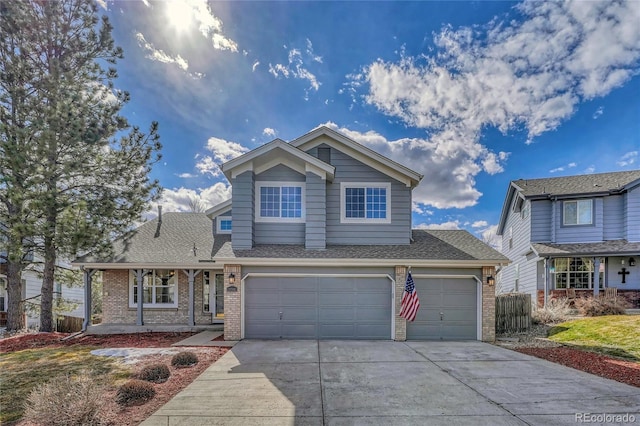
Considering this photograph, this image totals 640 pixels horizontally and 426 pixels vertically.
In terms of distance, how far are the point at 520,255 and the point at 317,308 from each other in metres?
14.7

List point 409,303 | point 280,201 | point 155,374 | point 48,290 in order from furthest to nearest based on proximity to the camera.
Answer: point 48,290 → point 280,201 → point 409,303 → point 155,374

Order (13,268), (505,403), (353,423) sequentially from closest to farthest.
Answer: (353,423) < (505,403) < (13,268)

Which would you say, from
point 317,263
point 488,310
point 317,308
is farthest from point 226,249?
point 488,310

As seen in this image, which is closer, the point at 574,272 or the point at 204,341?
the point at 204,341

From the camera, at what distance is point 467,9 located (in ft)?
37.8

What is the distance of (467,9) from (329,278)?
1117cm

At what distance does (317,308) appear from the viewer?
10.1 meters

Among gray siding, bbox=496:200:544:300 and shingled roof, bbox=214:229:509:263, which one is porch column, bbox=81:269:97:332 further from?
gray siding, bbox=496:200:544:300

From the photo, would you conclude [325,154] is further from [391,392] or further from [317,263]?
[391,392]

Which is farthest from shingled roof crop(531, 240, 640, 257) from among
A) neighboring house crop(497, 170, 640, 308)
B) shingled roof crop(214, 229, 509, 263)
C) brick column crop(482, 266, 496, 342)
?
brick column crop(482, 266, 496, 342)

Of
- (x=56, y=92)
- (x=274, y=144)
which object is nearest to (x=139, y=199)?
(x=56, y=92)

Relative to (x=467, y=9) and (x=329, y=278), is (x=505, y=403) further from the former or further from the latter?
(x=467, y=9)

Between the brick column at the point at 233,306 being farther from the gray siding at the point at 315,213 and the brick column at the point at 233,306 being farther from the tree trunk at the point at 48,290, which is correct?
the tree trunk at the point at 48,290

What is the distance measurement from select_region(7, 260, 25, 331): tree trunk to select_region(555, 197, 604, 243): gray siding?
24.7m
